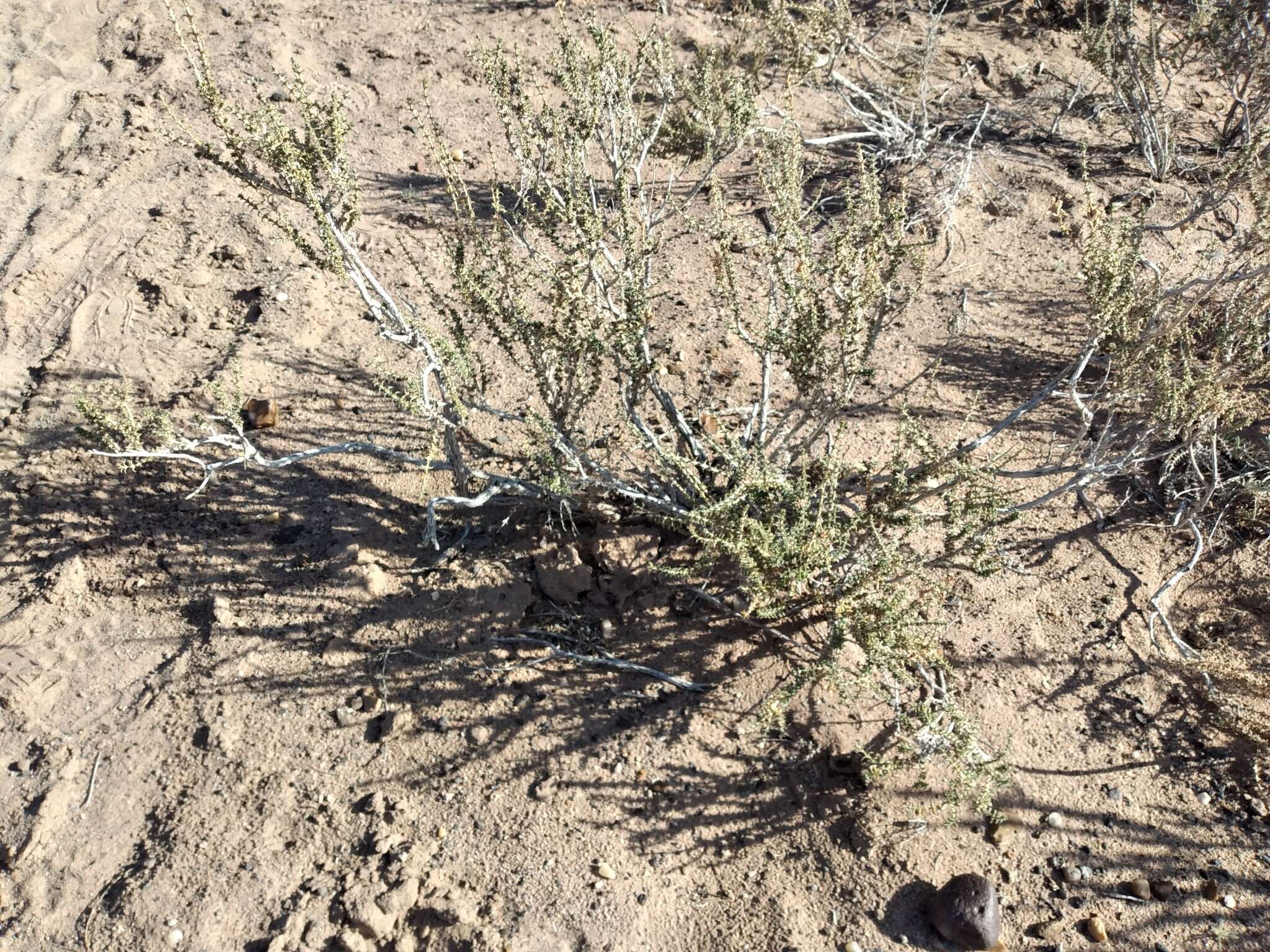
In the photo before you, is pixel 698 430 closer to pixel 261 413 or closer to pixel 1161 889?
pixel 261 413

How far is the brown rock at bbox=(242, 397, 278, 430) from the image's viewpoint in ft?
11.7

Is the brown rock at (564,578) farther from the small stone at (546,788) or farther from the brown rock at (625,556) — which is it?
the small stone at (546,788)

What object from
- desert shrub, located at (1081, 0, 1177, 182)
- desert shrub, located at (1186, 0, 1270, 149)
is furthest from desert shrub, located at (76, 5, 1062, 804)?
desert shrub, located at (1186, 0, 1270, 149)

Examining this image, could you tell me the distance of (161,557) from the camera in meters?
3.17

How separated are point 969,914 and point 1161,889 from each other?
2.22 ft

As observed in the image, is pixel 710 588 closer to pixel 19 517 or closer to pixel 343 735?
pixel 343 735

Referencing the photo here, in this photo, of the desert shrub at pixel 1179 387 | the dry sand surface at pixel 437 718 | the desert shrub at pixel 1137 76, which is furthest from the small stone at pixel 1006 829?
the desert shrub at pixel 1137 76

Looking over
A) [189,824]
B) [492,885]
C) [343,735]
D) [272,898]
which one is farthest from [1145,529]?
[189,824]

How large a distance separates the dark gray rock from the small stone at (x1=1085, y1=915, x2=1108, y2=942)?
27 centimetres

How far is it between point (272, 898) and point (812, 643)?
1.86m

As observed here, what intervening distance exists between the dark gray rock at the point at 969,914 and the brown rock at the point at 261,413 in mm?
3042

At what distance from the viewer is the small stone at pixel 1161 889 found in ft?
8.39

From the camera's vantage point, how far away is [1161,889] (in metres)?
2.57

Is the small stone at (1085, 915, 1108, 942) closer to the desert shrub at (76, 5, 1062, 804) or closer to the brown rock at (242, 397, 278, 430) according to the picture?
the desert shrub at (76, 5, 1062, 804)
